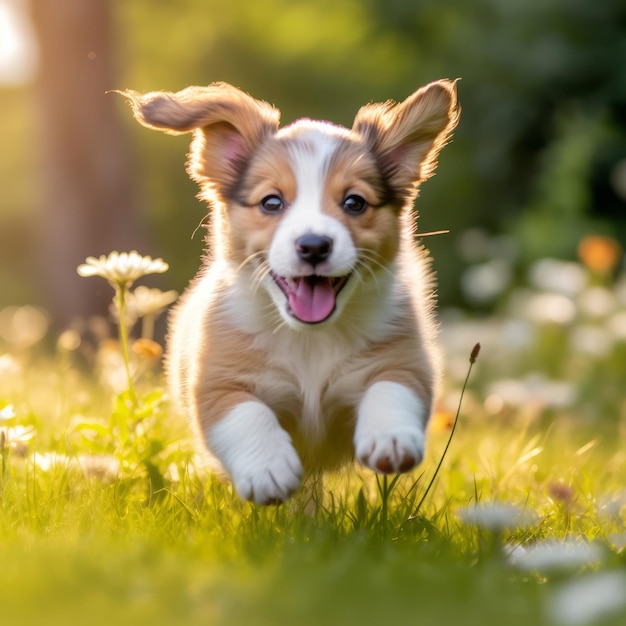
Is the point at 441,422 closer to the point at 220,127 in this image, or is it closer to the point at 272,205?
the point at 272,205

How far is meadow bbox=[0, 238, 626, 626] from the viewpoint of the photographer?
222 cm

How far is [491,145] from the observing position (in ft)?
37.7

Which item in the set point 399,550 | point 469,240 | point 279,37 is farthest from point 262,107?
point 279,37

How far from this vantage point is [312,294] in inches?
131

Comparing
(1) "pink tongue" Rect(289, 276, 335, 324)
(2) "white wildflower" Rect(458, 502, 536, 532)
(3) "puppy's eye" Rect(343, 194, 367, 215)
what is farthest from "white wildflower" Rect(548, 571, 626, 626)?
Result: (3) "puppy's eye" Rect(343, 194, 367, 215)

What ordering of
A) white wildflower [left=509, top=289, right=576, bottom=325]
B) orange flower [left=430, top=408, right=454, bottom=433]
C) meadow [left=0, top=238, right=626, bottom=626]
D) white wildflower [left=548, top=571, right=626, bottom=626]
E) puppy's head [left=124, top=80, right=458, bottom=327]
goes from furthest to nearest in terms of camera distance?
1. white wildflower [left=509, top=289, right=576, bottom=325]
2. orange flower [left=430, top=408, right=454, bottom=433]
3. puppy's head [left=124, top=80, right=458, bottom=327]
4. meadow [left=0, top=238, right=626, bottom=626]
5. white wildflower [left=548, top=571, right=626, bottom=626]

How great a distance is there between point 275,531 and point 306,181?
1153 millimetres

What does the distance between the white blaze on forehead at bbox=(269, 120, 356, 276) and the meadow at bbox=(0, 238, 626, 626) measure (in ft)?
2.19

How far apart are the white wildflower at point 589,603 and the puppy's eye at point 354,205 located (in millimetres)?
1581

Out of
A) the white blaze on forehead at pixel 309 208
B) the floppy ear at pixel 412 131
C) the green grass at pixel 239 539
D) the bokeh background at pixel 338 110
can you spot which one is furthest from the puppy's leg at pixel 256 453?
the bokeh background at pixel 338 110

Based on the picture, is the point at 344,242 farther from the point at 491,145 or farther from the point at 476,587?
the point at 491,145

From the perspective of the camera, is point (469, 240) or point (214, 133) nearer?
point (214, 133)

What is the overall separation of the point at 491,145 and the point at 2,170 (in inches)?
332

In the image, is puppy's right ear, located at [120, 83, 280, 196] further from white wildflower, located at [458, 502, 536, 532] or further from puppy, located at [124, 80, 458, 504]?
white wildflower, located at [458, 502, 536, 532]
